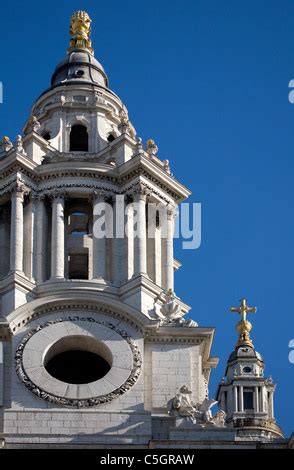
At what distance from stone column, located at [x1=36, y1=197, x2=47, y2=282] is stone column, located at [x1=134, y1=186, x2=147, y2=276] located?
3921 millimetres

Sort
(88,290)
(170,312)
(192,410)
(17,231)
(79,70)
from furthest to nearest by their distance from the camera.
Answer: (79,70) → (17,231) → (170,312) → (88,290) → (192,410)

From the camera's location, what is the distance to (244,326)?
4894 inches

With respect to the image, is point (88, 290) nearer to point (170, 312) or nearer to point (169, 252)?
point (170, 312)

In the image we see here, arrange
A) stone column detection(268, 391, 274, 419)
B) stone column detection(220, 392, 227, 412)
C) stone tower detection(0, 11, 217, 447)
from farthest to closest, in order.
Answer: stone column detection(268, 391, 274, 419) → stone column detection(220, 392, 227, 412) → stone tower detection(0, 11, 217, 447)

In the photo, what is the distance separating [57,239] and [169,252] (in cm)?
505

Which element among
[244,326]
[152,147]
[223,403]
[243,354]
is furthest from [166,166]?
[243,354]

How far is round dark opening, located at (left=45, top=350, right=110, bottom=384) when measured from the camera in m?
85.8

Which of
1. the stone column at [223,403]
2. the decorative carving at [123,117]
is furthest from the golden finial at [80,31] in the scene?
the stone column at [223,403]

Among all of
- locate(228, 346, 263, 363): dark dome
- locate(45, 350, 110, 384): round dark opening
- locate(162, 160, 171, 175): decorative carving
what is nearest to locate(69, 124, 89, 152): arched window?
locate(162, 160, 171, 175): decorative carving

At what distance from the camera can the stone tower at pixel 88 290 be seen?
82562 millimetres

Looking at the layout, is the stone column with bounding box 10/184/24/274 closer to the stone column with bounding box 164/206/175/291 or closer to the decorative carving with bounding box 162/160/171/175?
the stone column with bounding box 164/206/175/291

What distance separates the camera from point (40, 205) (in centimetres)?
8944

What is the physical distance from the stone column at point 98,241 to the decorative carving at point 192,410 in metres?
7.23
